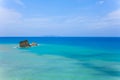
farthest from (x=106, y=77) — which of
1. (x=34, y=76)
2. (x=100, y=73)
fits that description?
(x=34, y=76)

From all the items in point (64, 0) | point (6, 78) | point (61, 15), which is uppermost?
point (64, 0)

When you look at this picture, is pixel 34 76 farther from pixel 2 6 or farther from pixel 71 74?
pixel 2 6

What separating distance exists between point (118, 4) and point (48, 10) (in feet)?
4.37

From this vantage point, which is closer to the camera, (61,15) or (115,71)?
(115,71)

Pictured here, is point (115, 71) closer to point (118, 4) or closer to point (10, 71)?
point (118, 4)

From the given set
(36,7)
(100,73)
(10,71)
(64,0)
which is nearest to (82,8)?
(64,0)

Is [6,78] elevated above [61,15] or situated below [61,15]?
below

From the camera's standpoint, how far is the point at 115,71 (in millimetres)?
2824

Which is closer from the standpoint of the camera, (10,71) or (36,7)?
(10,71)

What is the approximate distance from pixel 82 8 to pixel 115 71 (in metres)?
1.36

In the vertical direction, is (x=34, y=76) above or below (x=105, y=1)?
below

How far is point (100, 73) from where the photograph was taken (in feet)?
8.91

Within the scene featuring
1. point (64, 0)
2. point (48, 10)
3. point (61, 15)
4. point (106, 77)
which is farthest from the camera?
point (61, 15)

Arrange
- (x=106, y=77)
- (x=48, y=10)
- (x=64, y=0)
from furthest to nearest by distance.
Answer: (x=48, y=10)
(x=64, y=0)
(x=106, y=77)
